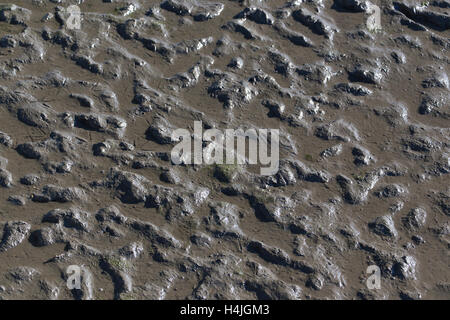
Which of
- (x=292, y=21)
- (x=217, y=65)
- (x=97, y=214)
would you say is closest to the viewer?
(x=97, y=214)

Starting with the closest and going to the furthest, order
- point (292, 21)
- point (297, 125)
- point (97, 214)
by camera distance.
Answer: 1. point (97, 214)
2. point (297, 125)
3. point (292, 21)

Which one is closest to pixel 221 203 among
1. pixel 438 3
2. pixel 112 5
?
pixel 112 5

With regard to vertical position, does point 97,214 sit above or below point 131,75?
below

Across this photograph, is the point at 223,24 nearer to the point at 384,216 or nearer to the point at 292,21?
the point at 292,21

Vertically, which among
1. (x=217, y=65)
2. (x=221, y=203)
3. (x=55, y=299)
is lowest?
(x=55, y=299)

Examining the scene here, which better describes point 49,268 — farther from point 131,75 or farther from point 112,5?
point 112,5

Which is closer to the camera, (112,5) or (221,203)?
(221,203)

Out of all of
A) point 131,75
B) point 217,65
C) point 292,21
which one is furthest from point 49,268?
point 292,21
